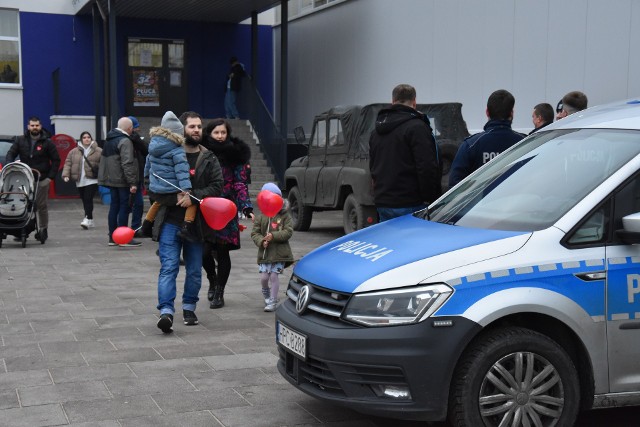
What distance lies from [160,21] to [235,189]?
19679 millimetres

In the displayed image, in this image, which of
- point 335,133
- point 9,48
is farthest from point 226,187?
point 9,48

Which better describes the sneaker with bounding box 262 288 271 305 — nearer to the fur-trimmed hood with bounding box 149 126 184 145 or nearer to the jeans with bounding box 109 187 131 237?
the fur-trimmed hood with bounding box 149 126 184 145

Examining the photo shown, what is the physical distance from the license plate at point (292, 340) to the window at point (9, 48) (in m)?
22.1

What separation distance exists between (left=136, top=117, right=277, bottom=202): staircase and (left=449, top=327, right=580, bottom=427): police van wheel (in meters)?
17.0

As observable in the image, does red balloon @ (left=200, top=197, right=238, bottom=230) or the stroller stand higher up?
red balloon @ (left=200, top=197, right=238, bottom=230)

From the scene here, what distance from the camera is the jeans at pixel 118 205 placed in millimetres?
13031

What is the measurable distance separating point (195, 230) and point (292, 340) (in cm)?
263

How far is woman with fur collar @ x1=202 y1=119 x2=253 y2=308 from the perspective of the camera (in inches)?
316

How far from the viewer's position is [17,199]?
1280 centimetres

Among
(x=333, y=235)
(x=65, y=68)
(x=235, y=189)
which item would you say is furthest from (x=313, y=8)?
(x=235, y=189)

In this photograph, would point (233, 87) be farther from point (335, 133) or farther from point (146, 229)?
point (146, 229)

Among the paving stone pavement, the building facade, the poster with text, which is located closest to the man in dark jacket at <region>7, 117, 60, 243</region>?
the paving stone pavement

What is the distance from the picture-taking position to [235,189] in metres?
8.23

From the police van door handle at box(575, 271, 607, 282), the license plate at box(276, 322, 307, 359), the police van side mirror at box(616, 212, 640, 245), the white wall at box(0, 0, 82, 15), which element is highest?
the white wall at box(0, 0, 82, 15)
